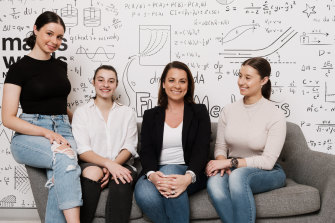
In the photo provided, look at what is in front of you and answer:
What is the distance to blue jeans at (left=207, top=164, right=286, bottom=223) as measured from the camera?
66.8 inches

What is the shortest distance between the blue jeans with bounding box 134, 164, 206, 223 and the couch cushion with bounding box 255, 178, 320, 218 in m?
0.37

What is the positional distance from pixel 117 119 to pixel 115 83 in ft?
0.76

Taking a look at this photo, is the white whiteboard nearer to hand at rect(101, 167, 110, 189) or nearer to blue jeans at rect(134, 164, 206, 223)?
hand at rect(101, 167, 110, 189)

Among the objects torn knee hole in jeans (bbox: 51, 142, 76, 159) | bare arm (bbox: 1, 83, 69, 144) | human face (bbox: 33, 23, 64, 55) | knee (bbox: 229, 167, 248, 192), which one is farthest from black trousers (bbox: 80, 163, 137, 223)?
human face (bbox: 33, 23, 64, 55)

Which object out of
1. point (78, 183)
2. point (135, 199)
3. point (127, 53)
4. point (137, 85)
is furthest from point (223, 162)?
point (127, 53)

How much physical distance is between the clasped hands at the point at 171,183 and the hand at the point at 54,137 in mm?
563

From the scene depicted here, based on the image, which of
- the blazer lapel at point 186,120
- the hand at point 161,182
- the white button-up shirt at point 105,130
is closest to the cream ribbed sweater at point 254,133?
the blazer lapel at point 186,120

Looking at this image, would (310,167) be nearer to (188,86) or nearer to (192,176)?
(192,176)

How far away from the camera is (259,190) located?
184 centimetres

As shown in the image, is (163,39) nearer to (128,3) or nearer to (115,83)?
(128,3)

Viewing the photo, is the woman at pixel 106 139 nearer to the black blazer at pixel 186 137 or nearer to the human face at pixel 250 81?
the black blazer at pixel 186 137

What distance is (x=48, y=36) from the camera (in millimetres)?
2018

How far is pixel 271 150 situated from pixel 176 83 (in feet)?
2.24

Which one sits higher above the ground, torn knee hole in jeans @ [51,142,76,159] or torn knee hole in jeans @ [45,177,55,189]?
torn knee hole in jeans @ [51,142,76,159]
